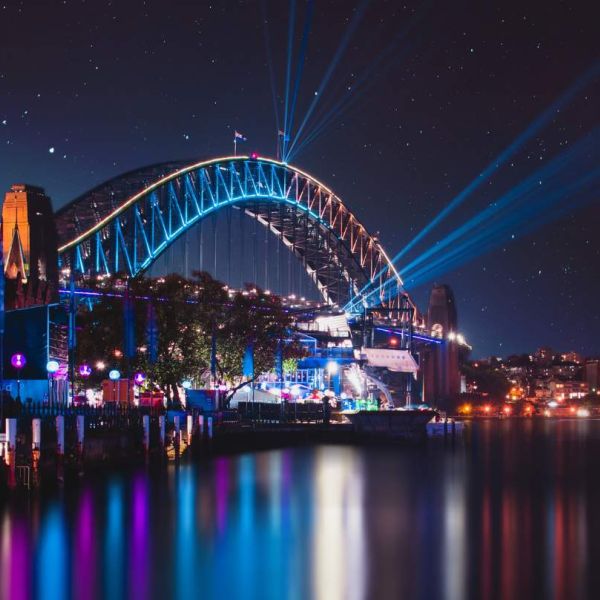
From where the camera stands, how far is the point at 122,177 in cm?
9350

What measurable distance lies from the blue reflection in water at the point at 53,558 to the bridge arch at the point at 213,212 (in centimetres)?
5200

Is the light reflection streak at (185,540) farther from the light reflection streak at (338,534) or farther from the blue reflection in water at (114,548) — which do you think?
the light reflection streak at (338,534)

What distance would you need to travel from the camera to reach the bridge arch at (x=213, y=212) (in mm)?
89938

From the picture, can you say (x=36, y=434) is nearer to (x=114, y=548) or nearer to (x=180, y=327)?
(x=114, y=548)

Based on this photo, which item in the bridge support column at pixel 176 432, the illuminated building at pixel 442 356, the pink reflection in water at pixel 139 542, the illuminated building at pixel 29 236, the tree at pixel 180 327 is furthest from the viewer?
the illuminated building at pixel 442 356

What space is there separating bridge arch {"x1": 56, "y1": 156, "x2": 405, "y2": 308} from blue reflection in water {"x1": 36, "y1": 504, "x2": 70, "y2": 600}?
52.0 metres

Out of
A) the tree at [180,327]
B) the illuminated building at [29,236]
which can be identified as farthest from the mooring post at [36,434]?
the tree at [180,327]

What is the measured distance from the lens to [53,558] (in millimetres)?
28781

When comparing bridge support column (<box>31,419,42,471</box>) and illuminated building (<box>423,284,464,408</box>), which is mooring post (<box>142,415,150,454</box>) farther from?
illuminated building (<box>423,284,464,408</box>)

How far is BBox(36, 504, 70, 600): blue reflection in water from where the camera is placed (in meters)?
25.2

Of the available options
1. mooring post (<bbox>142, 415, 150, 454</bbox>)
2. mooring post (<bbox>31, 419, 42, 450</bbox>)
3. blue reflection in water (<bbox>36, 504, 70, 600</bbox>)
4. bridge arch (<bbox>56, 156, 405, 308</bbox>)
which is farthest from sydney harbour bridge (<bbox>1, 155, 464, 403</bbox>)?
blue reflection in water (<bbox>36, 504, 70, 600</bbox>)

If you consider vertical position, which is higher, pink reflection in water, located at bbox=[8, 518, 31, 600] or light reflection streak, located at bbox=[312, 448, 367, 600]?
pink reflection in water, located at bbox=[8, 518, 31, 600]

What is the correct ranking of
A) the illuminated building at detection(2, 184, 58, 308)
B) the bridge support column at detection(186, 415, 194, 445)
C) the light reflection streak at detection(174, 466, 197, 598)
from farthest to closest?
1. the bridge support column at detection(186, 415, 194, 445)
2. the illuminated building at detection(2, 184, 58, 308)
3. the light reflection streak at detection(174, 466, 197, 598)

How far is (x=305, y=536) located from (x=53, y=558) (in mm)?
8401
